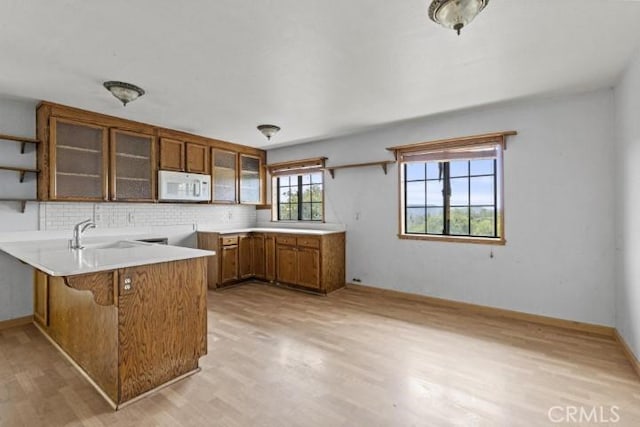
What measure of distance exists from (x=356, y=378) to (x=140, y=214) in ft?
11.9

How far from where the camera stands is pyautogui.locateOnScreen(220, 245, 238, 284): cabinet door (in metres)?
4.66

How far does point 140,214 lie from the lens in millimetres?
4242

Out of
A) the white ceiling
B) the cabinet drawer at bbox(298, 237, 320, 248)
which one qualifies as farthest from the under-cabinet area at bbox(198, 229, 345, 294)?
the white ceiling

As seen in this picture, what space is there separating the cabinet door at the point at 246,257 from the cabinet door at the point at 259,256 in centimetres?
7

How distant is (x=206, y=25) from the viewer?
188 cm

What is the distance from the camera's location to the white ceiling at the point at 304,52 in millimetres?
1751

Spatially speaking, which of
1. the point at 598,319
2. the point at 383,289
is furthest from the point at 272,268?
the point at 598,319

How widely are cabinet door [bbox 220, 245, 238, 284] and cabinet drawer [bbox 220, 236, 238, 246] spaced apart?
1.9 inches

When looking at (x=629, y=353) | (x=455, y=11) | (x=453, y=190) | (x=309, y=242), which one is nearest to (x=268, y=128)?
(x=309, y=242)

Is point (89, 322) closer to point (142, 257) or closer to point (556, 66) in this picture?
point (142, 257)

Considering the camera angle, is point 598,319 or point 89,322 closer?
point 89,322

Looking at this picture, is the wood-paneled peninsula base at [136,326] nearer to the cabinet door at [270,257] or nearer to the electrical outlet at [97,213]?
the electrical outlet at [97,213]

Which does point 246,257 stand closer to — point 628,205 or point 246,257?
point 246,257

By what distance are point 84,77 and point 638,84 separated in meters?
4.28
